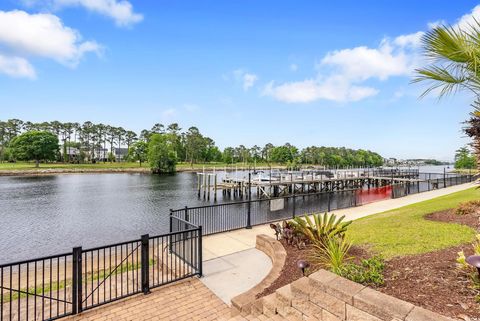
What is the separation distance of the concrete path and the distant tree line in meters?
66.3

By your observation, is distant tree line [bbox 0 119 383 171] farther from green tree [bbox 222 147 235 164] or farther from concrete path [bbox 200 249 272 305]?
concrete path [bbox 200 249 272 305]

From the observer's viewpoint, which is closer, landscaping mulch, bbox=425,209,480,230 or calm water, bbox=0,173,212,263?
landscaping mulch, bbox=425,209,480,230

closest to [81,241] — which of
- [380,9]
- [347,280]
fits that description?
[347,280]

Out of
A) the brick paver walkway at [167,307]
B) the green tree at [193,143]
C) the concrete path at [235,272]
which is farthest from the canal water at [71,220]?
the green tree at [193,143]

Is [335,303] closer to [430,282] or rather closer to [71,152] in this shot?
[430,282]

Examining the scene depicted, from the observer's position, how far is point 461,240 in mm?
5809

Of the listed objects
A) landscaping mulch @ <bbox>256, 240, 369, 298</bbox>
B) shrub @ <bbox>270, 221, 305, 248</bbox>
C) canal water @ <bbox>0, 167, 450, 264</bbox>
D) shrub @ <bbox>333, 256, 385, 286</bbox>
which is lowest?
canal water @ <bbox>0, 167, 450, 264</bbox>

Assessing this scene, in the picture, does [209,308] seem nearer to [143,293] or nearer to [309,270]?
[143,293]

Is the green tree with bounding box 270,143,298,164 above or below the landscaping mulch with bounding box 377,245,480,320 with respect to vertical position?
above

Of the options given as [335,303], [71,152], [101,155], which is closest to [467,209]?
[335,303]

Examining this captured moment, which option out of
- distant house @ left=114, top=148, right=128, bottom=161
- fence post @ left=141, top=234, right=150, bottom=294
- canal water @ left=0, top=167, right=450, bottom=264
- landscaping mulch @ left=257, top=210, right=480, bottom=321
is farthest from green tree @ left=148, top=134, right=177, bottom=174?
landscaping mulch @ left=257, top=210, right=480, bottom=321

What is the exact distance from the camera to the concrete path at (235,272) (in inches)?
215

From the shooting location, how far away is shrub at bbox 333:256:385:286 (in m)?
3.94

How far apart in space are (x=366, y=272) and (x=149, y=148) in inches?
2960
